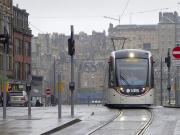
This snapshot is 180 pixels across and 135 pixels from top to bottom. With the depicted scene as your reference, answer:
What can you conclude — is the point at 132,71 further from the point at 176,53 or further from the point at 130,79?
the point at 176,53

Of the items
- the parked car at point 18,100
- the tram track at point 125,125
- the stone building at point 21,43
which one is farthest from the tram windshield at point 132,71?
the stone building at point 21,43

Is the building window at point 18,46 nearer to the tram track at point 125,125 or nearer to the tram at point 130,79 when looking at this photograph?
the tram at point 130,79

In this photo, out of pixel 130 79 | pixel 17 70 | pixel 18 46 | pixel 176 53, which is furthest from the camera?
pixel 18 46

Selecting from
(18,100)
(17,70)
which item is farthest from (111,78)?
(17,70)

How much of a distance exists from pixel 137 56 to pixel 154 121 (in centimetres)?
1537

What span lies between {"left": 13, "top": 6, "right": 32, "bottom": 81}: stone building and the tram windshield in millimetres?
55279

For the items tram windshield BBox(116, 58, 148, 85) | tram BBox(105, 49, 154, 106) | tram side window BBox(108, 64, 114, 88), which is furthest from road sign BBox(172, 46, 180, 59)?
tram side window BBox(108, 64, 114, 88)

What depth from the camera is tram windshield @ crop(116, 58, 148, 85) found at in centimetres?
4350

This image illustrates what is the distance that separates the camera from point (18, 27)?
339ft

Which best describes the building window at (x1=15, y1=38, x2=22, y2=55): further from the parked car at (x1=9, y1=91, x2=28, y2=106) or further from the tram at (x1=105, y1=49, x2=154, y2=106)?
the tram at (x1=105, y1=49, x2=154, y2=106)

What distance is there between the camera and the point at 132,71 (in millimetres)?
43875

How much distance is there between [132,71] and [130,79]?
577 mm

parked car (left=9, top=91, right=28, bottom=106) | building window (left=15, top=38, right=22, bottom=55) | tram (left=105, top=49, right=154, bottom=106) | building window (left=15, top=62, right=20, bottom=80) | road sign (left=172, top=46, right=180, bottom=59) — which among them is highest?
building window (left=15, top=38, right=22, bottom=55)

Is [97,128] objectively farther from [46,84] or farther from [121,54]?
[46,84]
